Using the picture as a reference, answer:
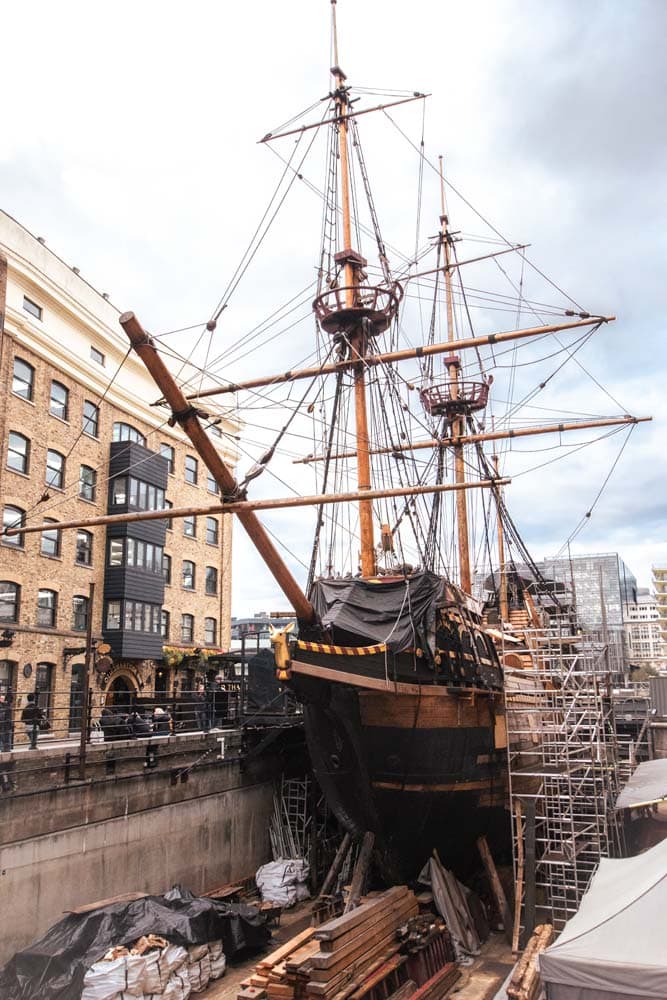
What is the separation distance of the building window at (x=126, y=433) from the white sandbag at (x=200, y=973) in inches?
800

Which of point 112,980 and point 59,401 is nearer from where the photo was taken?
point 112,980

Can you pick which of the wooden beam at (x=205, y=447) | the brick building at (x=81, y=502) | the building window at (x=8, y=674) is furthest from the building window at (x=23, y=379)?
the wooden beam at (x=205, y=447)

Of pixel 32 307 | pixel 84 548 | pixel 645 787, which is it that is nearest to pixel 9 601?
pixel 84 548

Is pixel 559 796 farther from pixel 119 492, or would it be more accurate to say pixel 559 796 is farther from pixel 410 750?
pixel 119 492

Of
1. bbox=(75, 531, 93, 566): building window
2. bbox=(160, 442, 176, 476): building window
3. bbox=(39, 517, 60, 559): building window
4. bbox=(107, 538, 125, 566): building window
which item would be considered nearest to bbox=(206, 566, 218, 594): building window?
bbox=(160, 442, 176, 476): building window

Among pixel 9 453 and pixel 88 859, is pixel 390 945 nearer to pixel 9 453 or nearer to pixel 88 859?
pixel 88 859

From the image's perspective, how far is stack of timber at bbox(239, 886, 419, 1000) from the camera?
31.9ft

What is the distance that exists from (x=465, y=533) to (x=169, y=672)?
12.8 m

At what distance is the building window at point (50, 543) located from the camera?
24.7 m

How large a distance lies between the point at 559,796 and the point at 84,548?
18.8 metres

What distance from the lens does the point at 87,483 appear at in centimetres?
2727

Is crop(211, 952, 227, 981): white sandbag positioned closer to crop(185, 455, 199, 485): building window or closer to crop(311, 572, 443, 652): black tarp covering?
crop(311, 572, 443, 652): black tarp covering

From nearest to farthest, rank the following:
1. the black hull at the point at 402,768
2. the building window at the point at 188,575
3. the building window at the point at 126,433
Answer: the black hull at the point at 402,768, the building window at the point at 126,433, the building window at the point at 188,575

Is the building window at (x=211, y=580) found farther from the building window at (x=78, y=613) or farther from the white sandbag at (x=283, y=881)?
the white sandbag at (x=283, y=881)
